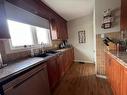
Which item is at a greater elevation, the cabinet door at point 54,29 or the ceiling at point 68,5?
the ceiling at point 68,5

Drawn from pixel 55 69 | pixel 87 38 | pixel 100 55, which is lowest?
pixel 55 69

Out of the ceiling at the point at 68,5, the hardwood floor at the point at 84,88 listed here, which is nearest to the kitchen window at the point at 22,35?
the ceiling at the point at 68,5

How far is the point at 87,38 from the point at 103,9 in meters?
2.13

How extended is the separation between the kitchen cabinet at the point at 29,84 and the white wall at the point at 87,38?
3.41 meters

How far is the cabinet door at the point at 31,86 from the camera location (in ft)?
3.08

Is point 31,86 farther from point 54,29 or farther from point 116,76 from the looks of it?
point 54,29

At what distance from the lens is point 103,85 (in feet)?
7.36

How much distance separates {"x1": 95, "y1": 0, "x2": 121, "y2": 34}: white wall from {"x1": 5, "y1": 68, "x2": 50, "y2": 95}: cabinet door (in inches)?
80.6

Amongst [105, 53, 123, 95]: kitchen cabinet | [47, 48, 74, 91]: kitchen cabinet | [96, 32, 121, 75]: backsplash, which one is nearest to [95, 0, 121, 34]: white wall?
[96, 32, 121, 75]: backsplash

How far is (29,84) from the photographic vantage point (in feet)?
3.86

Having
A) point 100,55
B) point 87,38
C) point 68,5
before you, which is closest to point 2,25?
point 68,5

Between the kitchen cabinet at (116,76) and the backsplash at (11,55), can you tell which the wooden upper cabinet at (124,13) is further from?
the backsplash at (11,55)

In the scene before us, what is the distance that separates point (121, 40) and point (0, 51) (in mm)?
2810

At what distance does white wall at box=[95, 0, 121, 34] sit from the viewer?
231 centimetres
